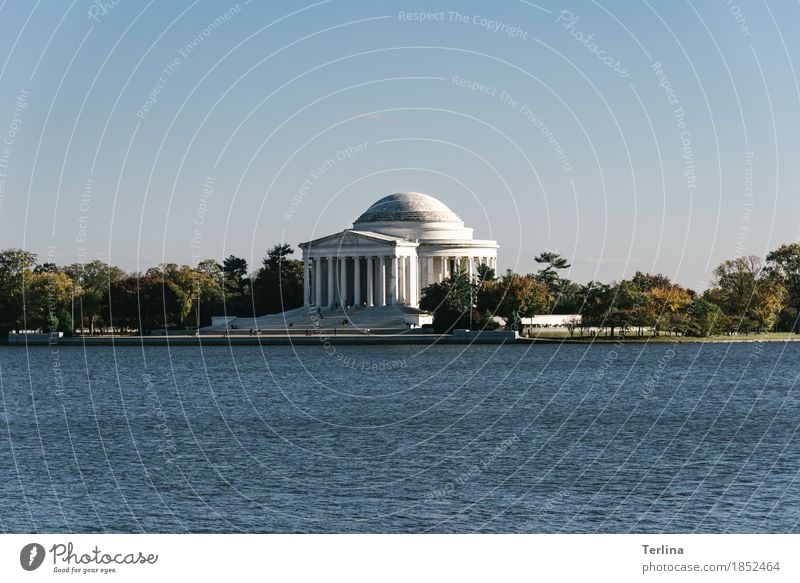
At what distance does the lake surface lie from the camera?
45406mm

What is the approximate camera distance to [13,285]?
173 meters

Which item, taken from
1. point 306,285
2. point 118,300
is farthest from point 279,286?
point 118,300

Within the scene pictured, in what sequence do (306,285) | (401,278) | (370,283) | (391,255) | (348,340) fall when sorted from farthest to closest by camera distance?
(306,285) → (401,278) → (370,283) → (391,255) → (348,340)

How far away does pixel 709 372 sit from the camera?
11406 centimetres

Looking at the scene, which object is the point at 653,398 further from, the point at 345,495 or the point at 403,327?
the point at 403,327

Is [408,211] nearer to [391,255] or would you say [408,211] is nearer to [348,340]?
[391,255]

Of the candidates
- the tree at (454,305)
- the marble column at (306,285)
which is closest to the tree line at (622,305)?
the tree at (454,305)

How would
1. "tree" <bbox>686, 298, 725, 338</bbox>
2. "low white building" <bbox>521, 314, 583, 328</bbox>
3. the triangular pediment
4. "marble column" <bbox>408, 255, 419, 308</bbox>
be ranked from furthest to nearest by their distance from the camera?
"marble column" <bbox>408, 255, 419, 308</bbox>, the triangular pediment, "low white building" <bbox>521, 314, 583, 328</bbox>, "tree" <bbox>686, 298, 725, 338</bbox>

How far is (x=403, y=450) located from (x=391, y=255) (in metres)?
122

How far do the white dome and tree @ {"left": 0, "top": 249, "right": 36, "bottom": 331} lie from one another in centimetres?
4120

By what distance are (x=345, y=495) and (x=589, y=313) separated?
4225 inches

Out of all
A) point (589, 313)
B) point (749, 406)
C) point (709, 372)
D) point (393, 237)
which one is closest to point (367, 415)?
point (749, 406)

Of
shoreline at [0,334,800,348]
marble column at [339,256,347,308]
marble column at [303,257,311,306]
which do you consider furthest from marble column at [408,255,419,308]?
shoreline at [0,334,800,348]

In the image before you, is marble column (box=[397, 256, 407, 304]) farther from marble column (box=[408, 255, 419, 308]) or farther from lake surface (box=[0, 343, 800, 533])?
lake surface (box=[0, 343, 800, 533])
